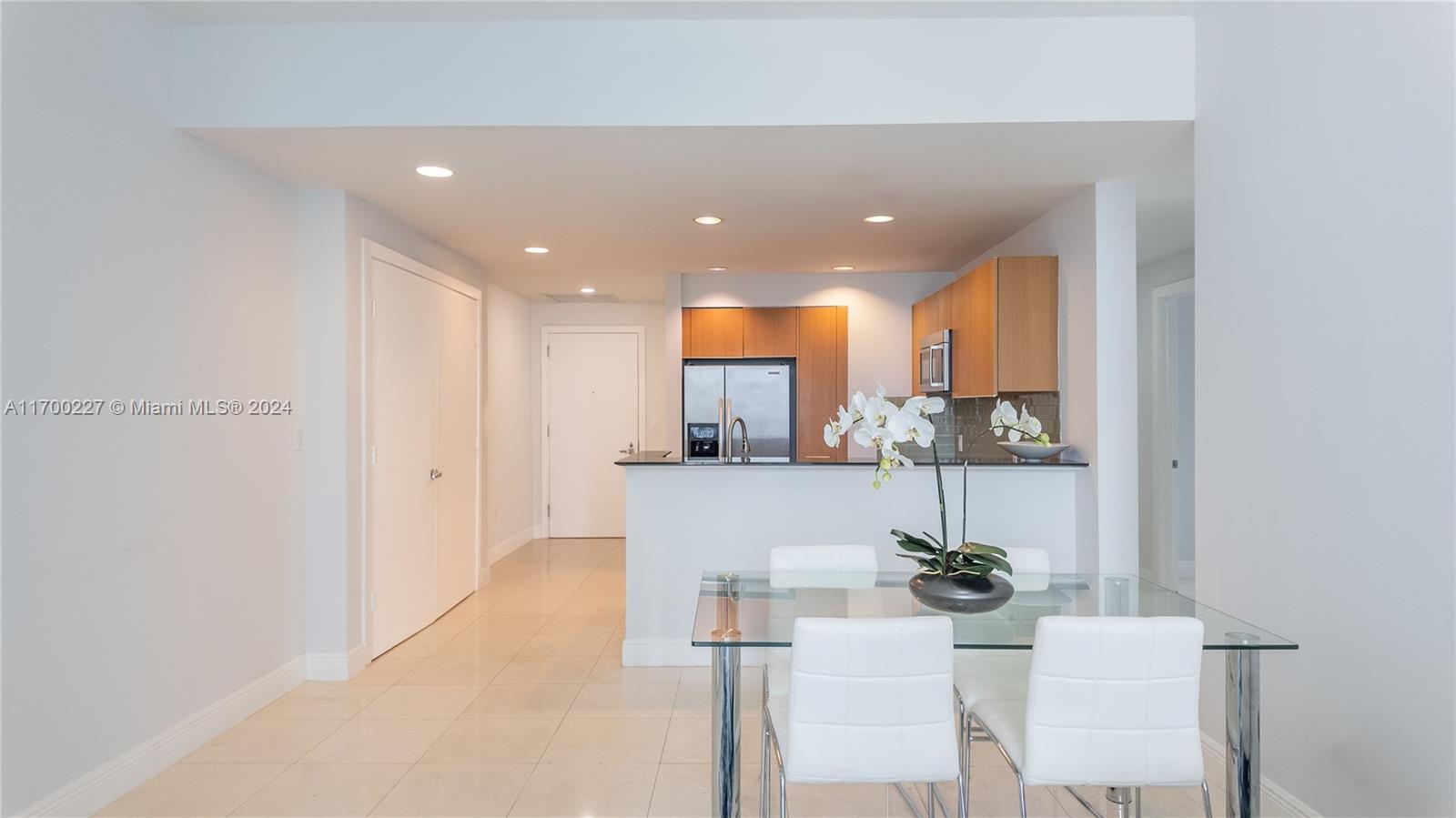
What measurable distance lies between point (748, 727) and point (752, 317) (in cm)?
375

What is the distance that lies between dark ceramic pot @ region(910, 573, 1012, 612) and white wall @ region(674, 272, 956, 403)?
4.09 meters

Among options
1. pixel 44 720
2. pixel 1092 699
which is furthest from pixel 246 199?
pixel 1092 699

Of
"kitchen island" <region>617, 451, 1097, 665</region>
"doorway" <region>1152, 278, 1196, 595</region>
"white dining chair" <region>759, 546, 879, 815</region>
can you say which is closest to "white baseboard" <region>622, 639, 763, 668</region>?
"kitchen island" <region>617, 451, 1097, 665</region>

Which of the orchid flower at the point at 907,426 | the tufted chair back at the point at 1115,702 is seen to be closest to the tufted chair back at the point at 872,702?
the tufted chair back at the point at 1115,702

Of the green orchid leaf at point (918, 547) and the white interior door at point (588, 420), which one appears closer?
the green orchid leaf at point (918, 547)

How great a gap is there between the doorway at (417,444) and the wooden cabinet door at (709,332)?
1.64m

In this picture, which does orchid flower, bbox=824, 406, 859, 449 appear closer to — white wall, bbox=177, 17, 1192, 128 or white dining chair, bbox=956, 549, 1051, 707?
→ white dining chair, bbox=956, 549, 1051, 707

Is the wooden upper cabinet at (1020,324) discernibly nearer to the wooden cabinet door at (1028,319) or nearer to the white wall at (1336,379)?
the wooden cabinet door at (1028,319)

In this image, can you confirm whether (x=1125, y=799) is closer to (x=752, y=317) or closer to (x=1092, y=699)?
(x=1092, y=699)

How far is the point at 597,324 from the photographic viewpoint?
7.87 m

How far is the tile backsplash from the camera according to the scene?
444 centimetres

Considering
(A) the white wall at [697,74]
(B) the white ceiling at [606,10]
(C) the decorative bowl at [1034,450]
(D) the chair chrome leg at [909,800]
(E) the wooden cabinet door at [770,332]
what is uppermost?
(B) the white ceiling at [606,10]

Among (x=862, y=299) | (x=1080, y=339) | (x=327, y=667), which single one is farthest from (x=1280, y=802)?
(x=862, y=299)

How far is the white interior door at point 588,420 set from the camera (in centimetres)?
783
